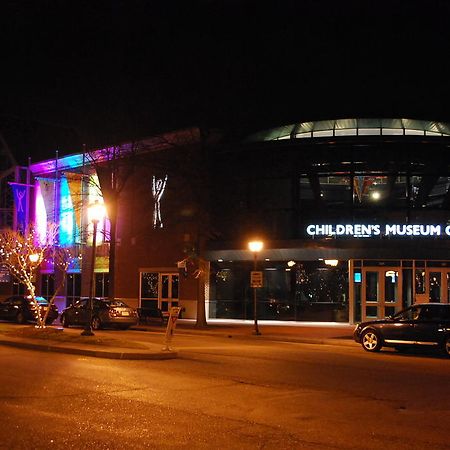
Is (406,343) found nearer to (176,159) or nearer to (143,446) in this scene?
(143,446)

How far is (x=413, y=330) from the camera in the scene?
1956 cm

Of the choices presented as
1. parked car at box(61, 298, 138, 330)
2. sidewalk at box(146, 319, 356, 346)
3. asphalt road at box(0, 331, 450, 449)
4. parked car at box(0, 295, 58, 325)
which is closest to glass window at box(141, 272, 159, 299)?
sidewalk at box(146, 319, 356, 346)

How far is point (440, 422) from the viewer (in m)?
9.28

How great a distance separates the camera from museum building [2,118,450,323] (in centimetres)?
3109

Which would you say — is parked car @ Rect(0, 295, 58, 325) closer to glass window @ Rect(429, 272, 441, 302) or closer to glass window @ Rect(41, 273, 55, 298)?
glass window @ Rect(41, 273, 55, 298)

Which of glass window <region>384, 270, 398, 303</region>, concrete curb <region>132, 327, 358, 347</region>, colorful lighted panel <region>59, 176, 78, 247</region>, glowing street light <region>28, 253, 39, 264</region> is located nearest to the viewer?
concrete curb <region>132, 327, 358, 347</region>

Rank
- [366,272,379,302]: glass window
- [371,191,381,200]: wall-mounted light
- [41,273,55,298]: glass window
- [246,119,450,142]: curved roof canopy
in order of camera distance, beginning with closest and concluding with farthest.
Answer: [366,272,379,302]: glass window → [371,191,381,200]: wall-mounted light → [246,119,450,142]: curved roof canopy → [41,273,55,298]: glass window

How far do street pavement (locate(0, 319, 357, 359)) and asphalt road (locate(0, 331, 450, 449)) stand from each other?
82 centimetres

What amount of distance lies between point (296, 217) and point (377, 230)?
417 cm

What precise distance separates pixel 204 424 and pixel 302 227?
2464 centimetres

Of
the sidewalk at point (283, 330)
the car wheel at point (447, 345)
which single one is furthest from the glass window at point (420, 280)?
the car wheel at point (447, 345)

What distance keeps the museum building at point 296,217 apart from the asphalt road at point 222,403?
14.1 meters

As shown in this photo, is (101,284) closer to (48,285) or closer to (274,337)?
(48,285)

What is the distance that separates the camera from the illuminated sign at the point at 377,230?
30812mm
